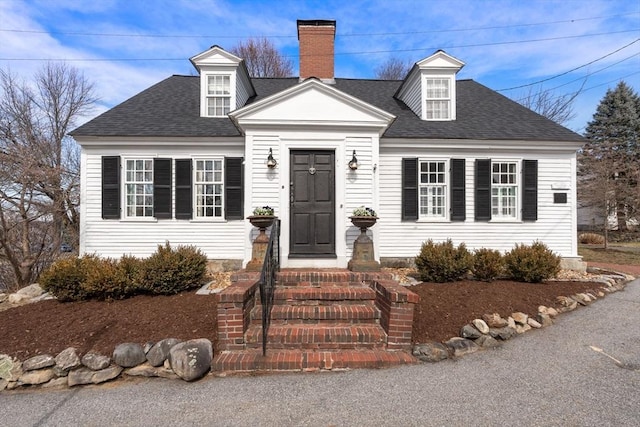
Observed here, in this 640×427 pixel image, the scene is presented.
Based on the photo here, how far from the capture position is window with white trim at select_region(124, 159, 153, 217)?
7.64m

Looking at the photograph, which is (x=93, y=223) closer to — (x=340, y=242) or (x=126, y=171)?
(x=126, y=171)

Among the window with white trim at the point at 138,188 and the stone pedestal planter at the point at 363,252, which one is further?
the window with white trim at the point at 138,188

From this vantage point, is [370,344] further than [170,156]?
No

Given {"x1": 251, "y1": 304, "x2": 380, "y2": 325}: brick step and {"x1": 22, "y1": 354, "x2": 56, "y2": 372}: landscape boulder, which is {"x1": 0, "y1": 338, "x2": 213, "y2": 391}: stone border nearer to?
{"x1": 22, "y1": 354, "x2": 56, "y2": 372}: landscape boulder

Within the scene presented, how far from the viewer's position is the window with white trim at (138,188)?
7.64m

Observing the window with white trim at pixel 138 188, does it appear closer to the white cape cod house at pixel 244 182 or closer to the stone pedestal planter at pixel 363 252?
the white cape cod house at pixel 244 182

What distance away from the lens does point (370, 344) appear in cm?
393

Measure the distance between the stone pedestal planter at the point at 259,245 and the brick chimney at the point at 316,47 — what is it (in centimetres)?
605

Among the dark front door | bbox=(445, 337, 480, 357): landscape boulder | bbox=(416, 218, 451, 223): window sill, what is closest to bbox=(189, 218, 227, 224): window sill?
the dark front door

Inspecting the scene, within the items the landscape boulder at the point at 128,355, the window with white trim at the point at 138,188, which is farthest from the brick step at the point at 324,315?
the window with white trim at the point at 138,188

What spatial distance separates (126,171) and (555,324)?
8958 mm

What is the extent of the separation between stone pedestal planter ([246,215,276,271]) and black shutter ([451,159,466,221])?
4.61m

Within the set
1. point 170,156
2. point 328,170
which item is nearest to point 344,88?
point 328,170

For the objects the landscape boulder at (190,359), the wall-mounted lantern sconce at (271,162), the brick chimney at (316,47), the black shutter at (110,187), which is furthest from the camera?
the brick chimney at (316,47)
